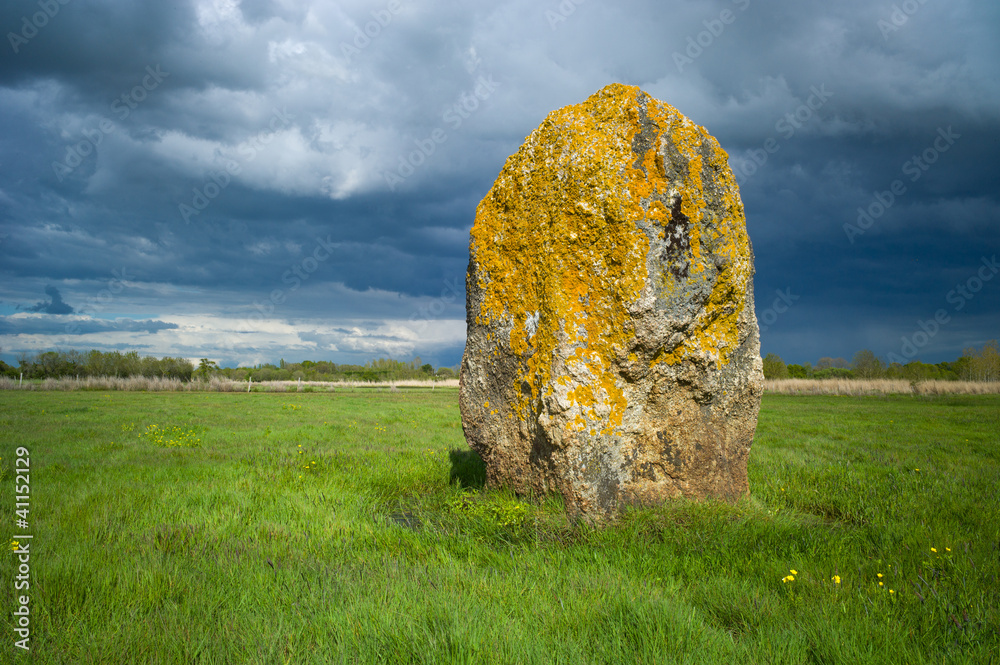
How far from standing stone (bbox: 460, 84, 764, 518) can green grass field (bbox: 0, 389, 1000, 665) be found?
0.51 meters

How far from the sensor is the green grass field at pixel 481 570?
2.79 meters

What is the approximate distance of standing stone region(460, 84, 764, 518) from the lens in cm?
493

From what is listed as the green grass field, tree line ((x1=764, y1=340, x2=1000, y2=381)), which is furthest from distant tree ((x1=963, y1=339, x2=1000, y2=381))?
the green grass field

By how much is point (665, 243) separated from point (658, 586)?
126 inches

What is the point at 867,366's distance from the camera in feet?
146

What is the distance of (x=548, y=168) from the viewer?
5.60m

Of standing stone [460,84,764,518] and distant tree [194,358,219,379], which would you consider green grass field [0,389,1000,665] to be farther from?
distant tree [194,358,219,379]

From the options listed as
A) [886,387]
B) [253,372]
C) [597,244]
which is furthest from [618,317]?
[253,372]

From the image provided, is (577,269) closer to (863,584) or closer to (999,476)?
(863,584)

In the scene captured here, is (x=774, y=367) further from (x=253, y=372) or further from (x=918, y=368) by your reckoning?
(x=253, y=372)

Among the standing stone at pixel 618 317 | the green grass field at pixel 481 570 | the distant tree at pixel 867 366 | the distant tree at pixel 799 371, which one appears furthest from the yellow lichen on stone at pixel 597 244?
the distant tree at pixel 799 371

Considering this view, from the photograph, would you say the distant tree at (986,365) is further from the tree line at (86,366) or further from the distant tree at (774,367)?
the tree line at (86,366)

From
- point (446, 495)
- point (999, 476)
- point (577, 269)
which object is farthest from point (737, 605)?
point (999, 476)

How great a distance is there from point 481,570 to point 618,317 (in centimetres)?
269
